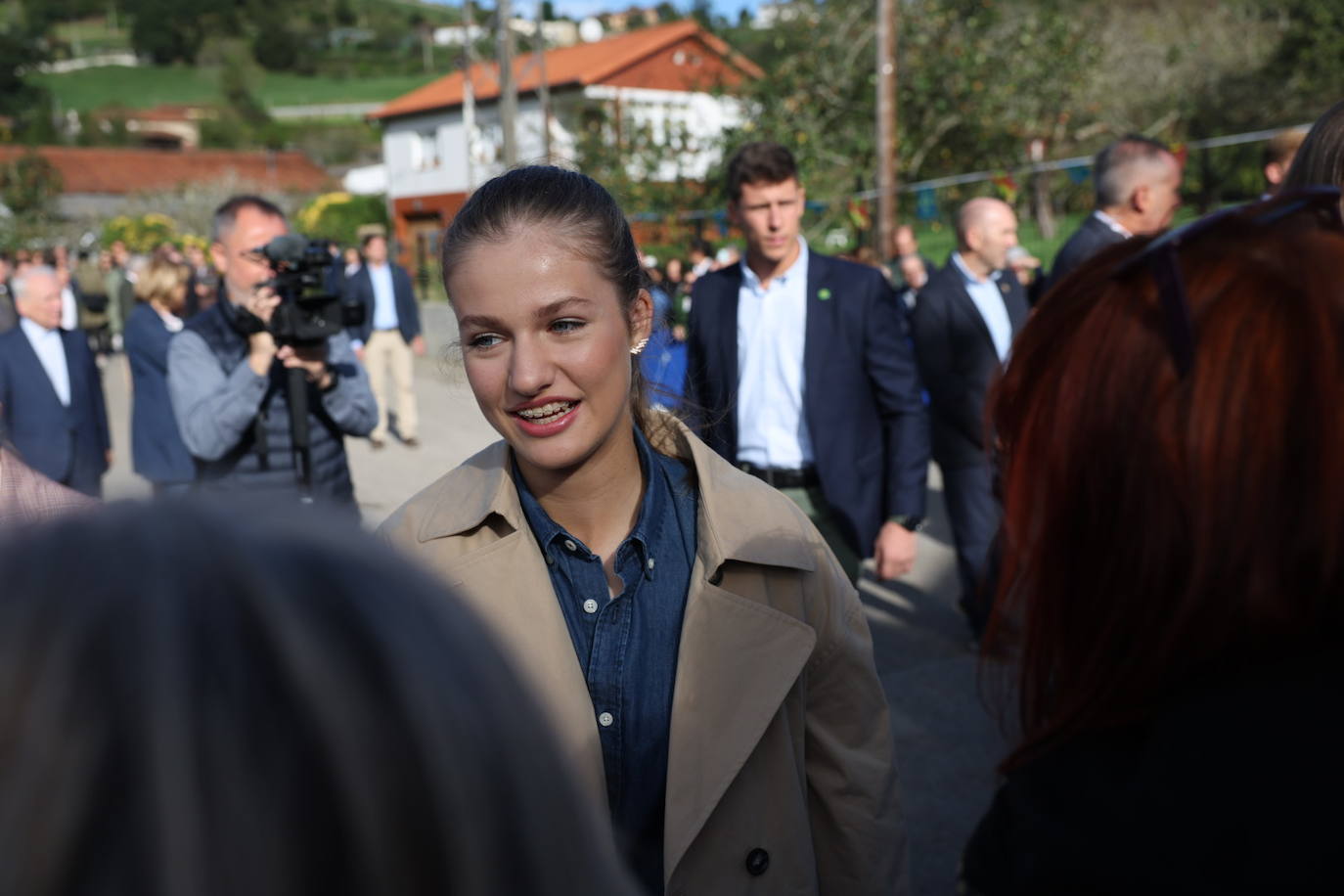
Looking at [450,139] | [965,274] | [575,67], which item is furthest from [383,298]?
[450,139]

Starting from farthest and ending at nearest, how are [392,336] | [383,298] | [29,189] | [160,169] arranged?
1. [160,169]
2. [29,189]
3. [392,336]
4. [383,298]

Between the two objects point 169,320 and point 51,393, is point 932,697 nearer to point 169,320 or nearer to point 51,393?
point 169,320

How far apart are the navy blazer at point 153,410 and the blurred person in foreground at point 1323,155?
4.17 m

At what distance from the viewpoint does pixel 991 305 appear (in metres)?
5.46

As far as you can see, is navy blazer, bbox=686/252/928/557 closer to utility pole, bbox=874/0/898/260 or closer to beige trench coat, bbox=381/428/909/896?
beige trench coat, bbox=381/428/909/896

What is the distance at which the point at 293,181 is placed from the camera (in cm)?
6600

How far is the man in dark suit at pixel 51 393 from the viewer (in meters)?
5.53

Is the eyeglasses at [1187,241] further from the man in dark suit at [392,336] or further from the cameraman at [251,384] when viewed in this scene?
the man in dark suit at [392,336]

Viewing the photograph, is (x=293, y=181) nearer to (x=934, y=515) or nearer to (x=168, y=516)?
(x=934, y=515)

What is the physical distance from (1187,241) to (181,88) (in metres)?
109

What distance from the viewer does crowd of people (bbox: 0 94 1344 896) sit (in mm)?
614

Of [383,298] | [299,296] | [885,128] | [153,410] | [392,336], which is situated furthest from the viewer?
[885,128]

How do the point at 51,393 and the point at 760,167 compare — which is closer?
the point at 760,167

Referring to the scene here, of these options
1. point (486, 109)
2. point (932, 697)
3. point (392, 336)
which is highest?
point (486, 109)
